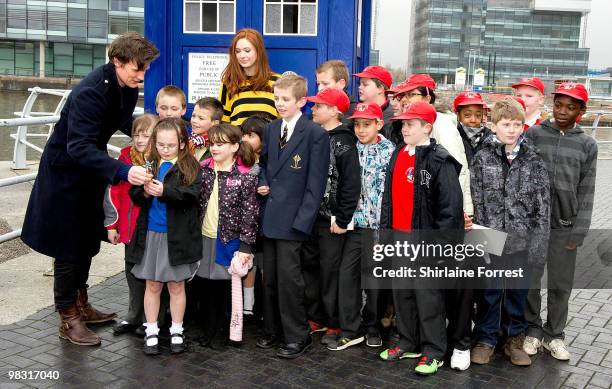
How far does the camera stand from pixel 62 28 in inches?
2302

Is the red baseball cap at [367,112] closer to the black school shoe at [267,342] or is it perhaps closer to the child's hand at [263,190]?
the child's hand at [263,190]

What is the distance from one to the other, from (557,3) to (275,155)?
12010 centimetres

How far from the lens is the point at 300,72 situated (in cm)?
540

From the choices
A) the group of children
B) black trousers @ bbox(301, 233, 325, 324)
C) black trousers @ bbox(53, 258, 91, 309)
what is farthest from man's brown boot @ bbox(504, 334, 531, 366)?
black trousers @ bbox(53, 258, 91, 309)

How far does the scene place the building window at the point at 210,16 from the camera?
5438mm

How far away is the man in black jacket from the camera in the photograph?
3910mm

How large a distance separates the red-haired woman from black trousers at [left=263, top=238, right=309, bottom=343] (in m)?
1.04

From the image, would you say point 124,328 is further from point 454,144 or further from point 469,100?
point 469,100

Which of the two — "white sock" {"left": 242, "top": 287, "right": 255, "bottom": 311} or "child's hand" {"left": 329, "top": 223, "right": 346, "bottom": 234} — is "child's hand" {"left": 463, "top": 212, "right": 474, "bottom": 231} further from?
"white sock" {"left": 242, "top": 287, "right": 255, "bottom": 311}

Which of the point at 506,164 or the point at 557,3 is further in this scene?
the point at 557,3

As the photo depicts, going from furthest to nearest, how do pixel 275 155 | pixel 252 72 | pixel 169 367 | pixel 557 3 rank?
1. pixel 557 3
2. pixel 252 72
3. pixel 275 155
4. pixel 169 367

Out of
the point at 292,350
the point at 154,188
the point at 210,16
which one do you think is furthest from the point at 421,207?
the point at 210,16

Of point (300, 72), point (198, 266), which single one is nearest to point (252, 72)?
point (300, 72)

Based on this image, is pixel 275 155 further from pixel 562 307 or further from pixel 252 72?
pixel 562 307
